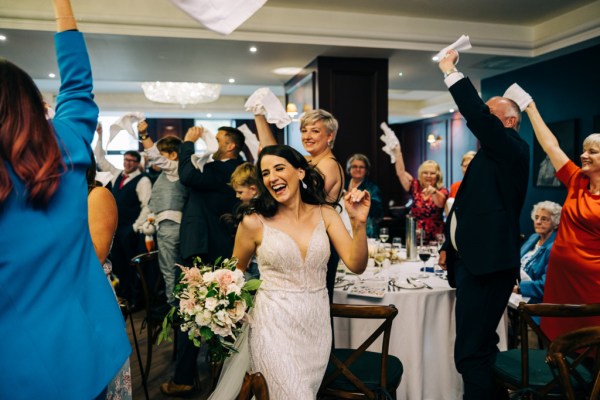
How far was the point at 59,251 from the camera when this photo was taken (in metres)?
1.04

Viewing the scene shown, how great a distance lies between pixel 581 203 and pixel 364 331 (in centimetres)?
149

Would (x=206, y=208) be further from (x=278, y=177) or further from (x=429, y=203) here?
(x=429, y=203)

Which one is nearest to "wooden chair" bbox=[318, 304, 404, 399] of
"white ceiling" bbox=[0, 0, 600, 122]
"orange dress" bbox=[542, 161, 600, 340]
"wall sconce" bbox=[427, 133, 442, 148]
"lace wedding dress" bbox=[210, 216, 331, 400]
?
"lace wedding dress" bbox=[210, 216, 331, 400]

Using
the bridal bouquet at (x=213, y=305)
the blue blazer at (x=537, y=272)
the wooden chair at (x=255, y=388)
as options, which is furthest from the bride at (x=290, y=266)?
the blue blazer at (x=537, y=272)

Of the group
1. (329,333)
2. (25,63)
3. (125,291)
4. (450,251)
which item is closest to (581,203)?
(450,251)

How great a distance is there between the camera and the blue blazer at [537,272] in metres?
3.32

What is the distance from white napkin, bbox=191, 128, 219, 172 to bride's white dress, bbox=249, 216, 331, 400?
1.61m

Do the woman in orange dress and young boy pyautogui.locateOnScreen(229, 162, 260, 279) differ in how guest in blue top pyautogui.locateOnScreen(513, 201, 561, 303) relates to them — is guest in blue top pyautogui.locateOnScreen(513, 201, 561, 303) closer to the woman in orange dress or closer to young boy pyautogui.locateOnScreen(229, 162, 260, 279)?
the woman in orange dress

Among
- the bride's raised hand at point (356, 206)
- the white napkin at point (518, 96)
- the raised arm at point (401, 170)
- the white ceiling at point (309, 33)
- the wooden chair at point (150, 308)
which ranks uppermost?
the white ceiling at point (309, 33)

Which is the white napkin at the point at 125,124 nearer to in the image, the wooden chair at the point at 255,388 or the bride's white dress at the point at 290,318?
the bride's white dress at the point at 290,318

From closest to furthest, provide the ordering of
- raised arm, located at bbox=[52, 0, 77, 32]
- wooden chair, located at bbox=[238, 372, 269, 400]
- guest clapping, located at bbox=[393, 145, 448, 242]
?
raised arm, located at bbox=[52, 0, 77, 32]
wooden chair, located at bbox=[238, 372, 269, 400]
guest clapping, located at bbox=[393, 145, 448, 242]

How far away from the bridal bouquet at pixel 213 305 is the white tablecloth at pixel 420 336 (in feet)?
3.74

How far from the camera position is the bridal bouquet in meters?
1.75

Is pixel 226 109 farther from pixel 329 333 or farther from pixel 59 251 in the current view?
pixel 59 251
